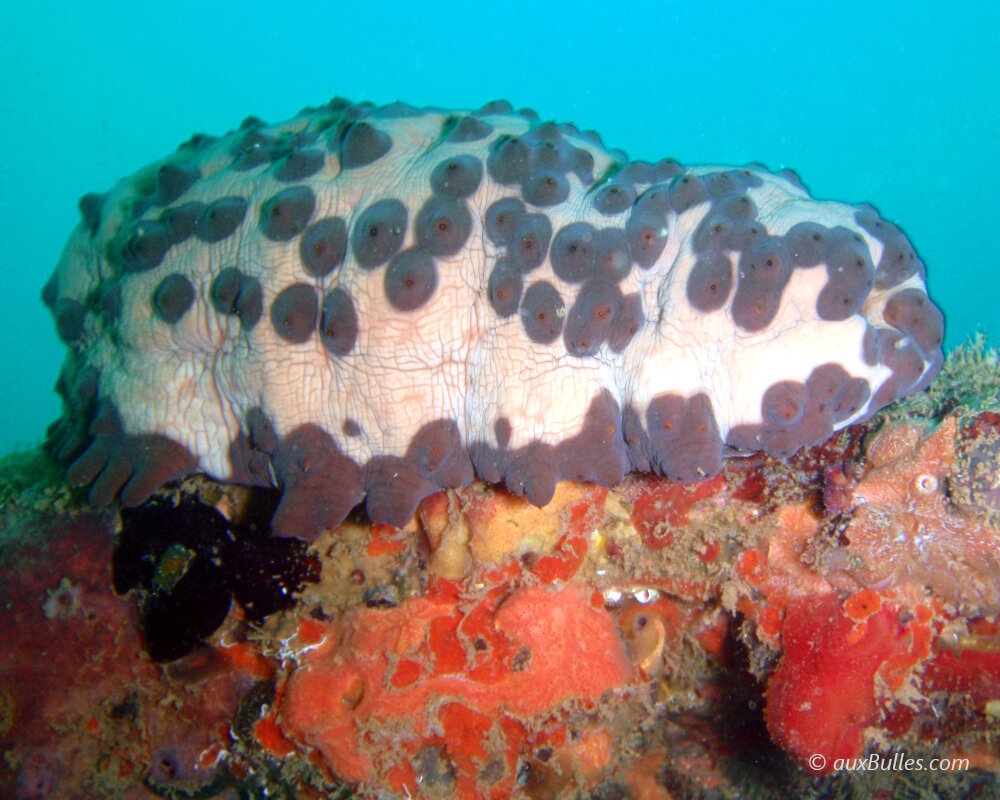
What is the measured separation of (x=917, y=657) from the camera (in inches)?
111

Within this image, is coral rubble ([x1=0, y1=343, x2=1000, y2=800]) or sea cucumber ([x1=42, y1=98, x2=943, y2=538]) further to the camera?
coral rubble ([x1=0, y1=343, x2=1000, y2=800])

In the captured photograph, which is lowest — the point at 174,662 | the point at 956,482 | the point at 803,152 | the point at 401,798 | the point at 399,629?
the point at 401,798

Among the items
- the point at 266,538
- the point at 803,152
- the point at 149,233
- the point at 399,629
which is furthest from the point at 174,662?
the point at 803,152

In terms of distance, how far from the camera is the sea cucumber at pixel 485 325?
2.44m

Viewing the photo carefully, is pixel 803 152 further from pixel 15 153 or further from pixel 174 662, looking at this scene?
pixel 15 153

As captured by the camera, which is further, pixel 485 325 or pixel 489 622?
pixel 489 622

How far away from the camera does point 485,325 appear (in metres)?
2.61

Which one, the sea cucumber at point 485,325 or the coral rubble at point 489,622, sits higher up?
the sea cucumber at point 485,325

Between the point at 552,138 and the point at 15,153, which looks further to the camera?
the point at 15,153

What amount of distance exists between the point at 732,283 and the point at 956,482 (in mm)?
1325

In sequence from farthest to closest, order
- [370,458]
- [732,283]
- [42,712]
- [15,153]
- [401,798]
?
1. [15,153]
2. [401,798]
3. [42,712]
4. [370,458]
5. [732,283]

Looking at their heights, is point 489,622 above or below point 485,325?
below

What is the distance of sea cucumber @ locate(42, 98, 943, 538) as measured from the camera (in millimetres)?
2443

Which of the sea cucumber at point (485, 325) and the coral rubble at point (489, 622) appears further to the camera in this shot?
the coral rubble at point (489, 622)
